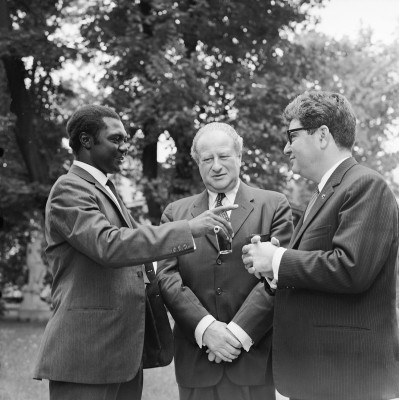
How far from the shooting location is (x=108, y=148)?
14.3 feet

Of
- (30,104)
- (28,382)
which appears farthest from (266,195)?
(30,104)

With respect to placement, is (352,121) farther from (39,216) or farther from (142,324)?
(39,216)

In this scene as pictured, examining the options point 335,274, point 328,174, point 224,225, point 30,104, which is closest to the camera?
point 335,274

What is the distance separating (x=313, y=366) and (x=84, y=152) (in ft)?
6.18

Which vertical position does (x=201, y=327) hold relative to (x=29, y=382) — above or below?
above

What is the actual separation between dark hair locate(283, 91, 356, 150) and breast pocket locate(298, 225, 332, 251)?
1.55 ft

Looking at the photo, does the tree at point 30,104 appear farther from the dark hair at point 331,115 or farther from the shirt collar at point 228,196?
the dark hair at point 331,115

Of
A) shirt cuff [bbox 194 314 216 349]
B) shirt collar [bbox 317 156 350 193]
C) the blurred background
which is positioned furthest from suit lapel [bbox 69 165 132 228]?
the blurred background

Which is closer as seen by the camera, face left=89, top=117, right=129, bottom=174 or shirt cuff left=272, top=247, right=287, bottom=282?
shirt cuff left=272, top=247, right=287, bottom=282

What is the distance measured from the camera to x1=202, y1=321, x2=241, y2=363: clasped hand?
4.35 metres

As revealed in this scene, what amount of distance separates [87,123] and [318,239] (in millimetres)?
1614

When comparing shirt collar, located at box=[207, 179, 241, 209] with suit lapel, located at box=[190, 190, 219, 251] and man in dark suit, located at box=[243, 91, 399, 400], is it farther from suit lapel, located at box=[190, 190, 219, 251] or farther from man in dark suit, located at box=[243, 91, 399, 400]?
man in dark suit, located at box=[243, 91, 399, 400]

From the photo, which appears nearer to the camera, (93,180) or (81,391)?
(81,391)

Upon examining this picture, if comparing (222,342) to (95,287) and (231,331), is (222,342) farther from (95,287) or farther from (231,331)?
(95,287)
